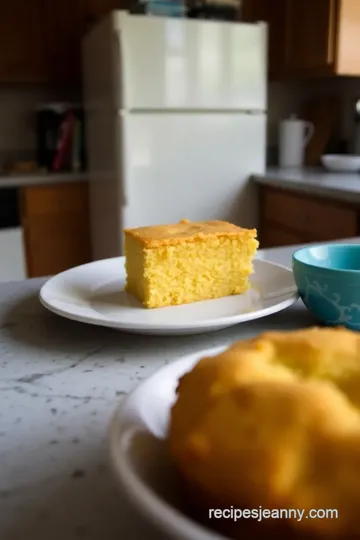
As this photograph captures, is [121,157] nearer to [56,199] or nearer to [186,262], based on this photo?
[56,199]

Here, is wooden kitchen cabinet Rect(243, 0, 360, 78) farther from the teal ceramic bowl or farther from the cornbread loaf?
the cornbread loaf

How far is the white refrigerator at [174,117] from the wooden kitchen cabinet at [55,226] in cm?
21

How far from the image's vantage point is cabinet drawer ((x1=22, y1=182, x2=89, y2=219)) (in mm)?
2523

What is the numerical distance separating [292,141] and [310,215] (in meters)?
0.81

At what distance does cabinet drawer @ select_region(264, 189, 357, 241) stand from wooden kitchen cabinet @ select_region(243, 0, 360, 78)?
59cm

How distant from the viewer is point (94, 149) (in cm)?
254

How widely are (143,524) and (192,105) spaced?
2.06 meters

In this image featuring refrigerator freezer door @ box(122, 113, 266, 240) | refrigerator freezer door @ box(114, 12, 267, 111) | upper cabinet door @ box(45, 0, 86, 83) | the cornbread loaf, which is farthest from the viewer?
upper cabinet door @ box(45, 0, 86, 83)

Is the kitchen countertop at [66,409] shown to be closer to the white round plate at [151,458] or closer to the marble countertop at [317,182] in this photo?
the white round plate at [151,458]

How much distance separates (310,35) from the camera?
8.11 feet

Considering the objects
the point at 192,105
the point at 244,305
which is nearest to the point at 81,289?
the point at 244,305

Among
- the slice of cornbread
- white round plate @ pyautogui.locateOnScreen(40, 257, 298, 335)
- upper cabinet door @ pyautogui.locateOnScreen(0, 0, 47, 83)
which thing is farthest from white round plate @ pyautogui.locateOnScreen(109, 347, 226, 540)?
upper cabinet door @ pyautogui.locateOnScreen(0, 0, 47, 83)

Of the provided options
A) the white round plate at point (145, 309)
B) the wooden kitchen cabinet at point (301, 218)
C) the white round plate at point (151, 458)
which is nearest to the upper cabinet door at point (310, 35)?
the wooden kitchen cabinet at point (301, 218)

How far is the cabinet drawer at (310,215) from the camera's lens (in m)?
1.96
